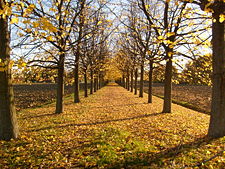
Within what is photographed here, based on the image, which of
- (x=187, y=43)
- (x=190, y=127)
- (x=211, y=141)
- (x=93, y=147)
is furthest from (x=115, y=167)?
(x=187, y=43)

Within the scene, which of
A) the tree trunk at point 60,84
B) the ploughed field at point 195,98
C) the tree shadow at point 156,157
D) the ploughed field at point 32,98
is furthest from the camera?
the ploughed field at point 32,98

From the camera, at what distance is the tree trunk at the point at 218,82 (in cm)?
470

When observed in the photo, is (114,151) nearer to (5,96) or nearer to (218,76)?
(5,96)

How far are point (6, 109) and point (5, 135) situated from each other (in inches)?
32.1

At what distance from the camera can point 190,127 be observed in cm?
660

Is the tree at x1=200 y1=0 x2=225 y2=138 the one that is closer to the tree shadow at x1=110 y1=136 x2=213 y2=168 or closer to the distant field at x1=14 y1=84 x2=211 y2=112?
the tree shadow at x1=110 y1=136 x2=213 y2=168

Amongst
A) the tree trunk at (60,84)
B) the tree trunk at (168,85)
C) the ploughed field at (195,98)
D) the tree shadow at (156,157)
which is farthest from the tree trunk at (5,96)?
the tree trunk at (168,85)

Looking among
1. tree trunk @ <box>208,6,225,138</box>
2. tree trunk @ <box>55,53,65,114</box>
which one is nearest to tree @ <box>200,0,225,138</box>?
tree trunk @ <box>208,6,225,138</box>

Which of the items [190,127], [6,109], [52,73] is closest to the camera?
[6,109]

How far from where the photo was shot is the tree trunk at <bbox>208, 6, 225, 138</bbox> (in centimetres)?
470

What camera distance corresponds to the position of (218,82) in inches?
188

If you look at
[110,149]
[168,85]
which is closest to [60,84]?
[110,149]

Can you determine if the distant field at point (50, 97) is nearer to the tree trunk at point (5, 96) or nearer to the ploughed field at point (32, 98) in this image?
the ploughed field at point (32, 98)

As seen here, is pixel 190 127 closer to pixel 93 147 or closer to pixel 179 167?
pixel 179 167
